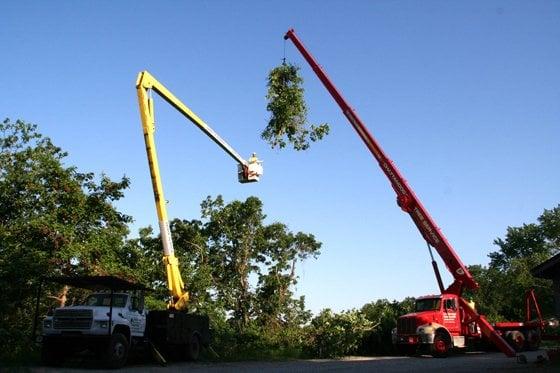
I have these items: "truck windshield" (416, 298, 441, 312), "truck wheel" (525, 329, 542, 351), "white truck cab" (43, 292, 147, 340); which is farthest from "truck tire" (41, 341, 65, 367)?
"truck wheel" (525, 329, 542, 351)

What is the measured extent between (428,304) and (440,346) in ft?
6.71

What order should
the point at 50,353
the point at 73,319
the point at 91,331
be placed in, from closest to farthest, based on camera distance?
1. the point at 91,331
2. the point at 73,319
3. the point at 50,353

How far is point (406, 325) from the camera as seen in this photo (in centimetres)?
2342

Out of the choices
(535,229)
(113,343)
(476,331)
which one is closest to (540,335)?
(476,331)

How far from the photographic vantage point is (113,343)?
50.9 feet

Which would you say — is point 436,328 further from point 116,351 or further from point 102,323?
point 102,323

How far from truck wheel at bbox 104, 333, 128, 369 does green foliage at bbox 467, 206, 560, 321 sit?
20.0 meters

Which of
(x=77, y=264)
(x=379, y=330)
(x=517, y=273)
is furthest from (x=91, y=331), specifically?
(x=517, y=273)

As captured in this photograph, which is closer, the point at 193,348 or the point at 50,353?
the point at 50,353

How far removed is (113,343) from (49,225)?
36.4ft

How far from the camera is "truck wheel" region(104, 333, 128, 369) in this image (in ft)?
49.7

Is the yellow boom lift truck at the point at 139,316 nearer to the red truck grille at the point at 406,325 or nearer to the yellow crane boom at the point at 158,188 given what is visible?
the yellow crane boom at the point at 158,188

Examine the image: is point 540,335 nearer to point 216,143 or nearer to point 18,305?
point 216,143

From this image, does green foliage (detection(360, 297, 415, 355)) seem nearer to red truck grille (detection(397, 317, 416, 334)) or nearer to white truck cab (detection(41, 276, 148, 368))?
red truck grille (detection(397, 317, 416, 334))
